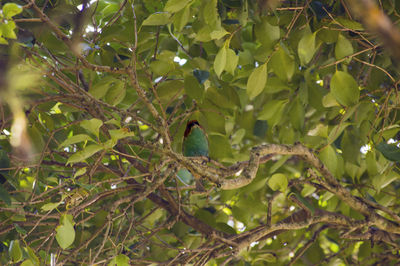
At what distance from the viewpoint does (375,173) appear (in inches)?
69.4

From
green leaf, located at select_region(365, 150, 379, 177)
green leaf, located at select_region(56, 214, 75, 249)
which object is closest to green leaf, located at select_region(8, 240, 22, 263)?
green leaf, located at select_region(56, 214, 75, 249)

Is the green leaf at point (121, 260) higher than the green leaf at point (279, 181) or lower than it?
higher

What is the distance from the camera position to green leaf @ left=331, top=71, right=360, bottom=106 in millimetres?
1467

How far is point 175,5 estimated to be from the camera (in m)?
1.38

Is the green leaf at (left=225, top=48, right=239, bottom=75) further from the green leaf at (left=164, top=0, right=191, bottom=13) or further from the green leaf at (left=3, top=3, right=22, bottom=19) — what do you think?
the green leaf at (left=3, top=3, right=22, bottom=19)

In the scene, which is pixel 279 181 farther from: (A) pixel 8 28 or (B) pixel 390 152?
(A) pixel 8 28

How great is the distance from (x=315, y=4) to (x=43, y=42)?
93 cm

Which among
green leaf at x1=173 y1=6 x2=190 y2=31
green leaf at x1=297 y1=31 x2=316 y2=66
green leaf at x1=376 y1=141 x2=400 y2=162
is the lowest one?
green leaf at x1=376 y1=141 x2=400 y2=162

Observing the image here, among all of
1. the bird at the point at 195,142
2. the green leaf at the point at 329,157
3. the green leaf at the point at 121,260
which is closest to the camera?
the green leaf at the point at 121,260

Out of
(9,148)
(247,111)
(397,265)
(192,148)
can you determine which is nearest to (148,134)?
(192,148)

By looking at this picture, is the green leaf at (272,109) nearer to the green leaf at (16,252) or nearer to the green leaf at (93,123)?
the green leaf at (93,123)

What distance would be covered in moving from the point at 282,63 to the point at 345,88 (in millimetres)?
263

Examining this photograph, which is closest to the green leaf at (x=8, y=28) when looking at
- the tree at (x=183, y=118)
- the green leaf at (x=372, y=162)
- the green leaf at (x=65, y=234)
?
the tree at (x=183, y=118)

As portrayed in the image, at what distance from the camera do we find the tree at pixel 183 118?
1318mm
